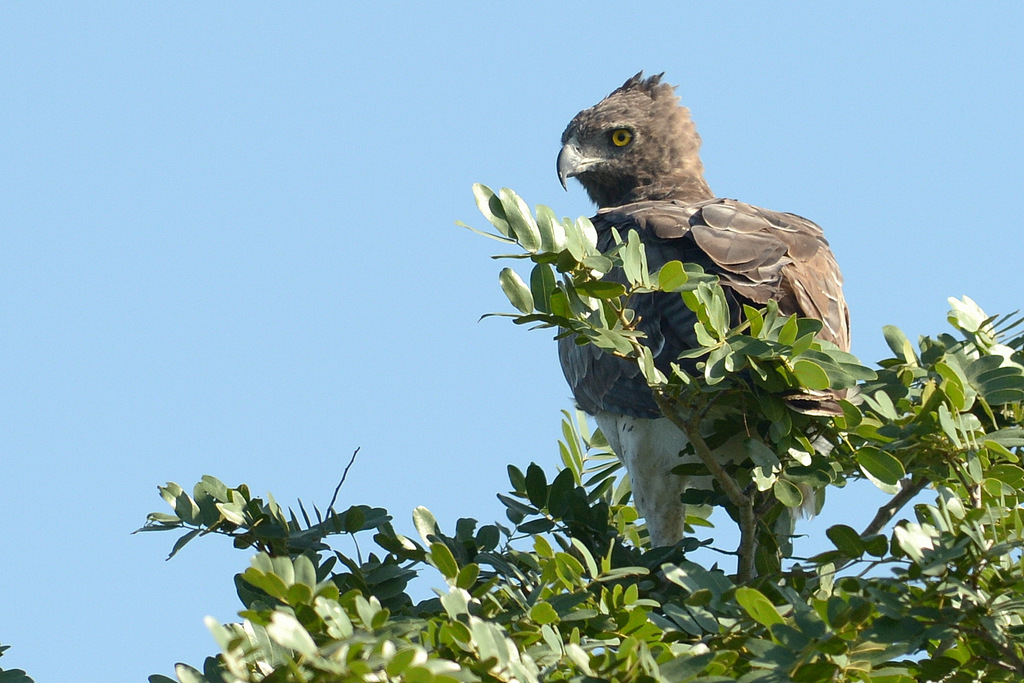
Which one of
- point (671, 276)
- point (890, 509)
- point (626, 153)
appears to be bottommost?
point (890, 509)

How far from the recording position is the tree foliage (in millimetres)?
2656

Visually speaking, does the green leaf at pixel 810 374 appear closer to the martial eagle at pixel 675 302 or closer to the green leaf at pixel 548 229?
the green leaf at pixel 548 229

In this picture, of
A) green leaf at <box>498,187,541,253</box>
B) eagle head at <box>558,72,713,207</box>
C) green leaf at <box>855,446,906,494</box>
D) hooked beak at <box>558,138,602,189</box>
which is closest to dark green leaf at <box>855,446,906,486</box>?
green leaf at <box>855,446,906,494</box>

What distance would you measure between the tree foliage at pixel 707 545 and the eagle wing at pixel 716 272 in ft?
2.08

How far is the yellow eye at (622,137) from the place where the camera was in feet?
25.9

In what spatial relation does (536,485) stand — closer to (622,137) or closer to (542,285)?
(542,285)

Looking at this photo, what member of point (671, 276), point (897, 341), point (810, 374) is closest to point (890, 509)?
point (897, 341)

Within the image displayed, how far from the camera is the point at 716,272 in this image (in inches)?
182

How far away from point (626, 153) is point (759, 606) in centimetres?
551

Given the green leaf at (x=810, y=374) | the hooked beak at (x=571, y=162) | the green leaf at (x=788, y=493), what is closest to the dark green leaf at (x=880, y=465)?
the green leaf at (x=788, y=493)

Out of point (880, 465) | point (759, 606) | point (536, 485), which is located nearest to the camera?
point (759, 606)

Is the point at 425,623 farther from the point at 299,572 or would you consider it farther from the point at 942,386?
the point at 942,386

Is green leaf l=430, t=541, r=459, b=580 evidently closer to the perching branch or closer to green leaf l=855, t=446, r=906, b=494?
the perching branch

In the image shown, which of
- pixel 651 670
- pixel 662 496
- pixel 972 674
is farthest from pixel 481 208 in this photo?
pixel 662 496
